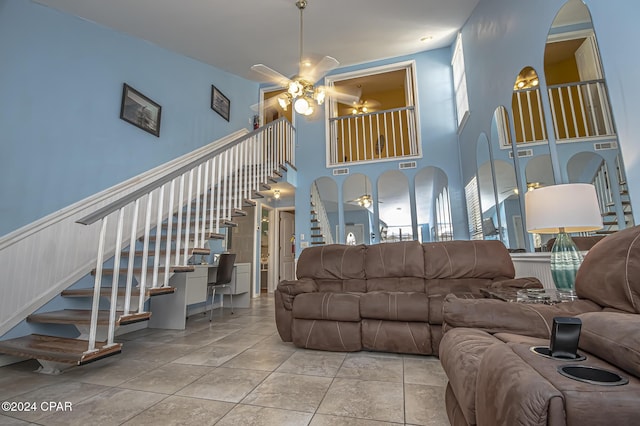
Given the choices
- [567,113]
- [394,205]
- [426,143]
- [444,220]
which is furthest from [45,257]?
[394,205]

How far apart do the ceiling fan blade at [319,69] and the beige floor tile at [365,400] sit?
3454 mm

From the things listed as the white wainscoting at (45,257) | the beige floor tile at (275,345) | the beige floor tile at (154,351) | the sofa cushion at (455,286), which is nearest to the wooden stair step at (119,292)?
the white wainscoting at (45,257)

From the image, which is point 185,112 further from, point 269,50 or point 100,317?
point 100,317

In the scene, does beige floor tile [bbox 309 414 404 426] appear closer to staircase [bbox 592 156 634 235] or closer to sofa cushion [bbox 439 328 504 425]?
sofa cushion [bbox 439 328 504 425]

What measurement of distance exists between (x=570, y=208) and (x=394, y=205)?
24.3 ft

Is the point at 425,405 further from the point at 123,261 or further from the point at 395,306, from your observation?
the point at 123,261

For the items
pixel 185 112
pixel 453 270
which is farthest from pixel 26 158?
pixel 453 270

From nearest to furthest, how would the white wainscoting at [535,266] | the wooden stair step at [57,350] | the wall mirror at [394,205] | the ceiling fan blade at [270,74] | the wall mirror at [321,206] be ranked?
the wooden stair step at [57,350]
the white wainscoting at [535,266]
the ceiling fan blade at [270,74]
the wall mirror at [321,206]
the wall mirror at [394,205]

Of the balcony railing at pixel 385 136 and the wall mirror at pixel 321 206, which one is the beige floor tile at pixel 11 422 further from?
the balcony railing at pixel 385 136

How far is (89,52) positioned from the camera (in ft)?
10.9

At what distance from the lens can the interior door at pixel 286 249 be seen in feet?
25.6

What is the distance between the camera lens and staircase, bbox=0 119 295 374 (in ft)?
7.20

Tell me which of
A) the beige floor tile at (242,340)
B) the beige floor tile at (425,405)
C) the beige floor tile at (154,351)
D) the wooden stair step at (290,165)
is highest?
the wooden stair step at (290,165)

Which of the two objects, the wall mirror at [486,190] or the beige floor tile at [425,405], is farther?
the wall mirror at [486,190]
